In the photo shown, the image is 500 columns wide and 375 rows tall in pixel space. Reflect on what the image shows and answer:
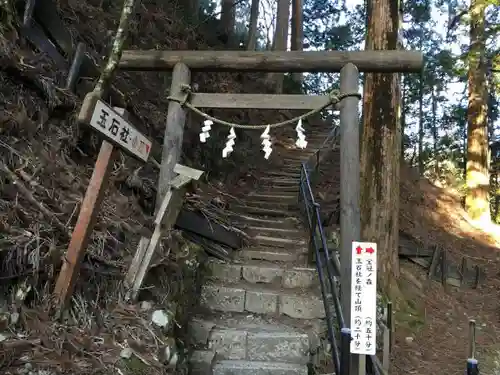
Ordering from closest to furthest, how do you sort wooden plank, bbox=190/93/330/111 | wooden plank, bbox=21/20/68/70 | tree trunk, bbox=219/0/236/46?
wooden plank, bbox=21/20/68/70
wooden plank, bbox=190/93/330/111
tree trunk, bbox=219/0/236/46

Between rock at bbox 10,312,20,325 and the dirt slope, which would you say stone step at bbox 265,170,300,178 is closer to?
the dirt slope

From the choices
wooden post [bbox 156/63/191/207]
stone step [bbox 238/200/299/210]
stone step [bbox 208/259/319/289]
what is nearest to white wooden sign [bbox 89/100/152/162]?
wooden post [bbox 156/63/191/207]

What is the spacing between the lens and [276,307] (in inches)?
185

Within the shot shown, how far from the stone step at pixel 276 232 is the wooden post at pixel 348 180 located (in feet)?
6.67

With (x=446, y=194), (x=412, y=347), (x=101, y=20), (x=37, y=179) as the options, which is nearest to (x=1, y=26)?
(x=37, y=179)

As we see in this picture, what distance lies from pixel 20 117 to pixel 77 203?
978 millimetres

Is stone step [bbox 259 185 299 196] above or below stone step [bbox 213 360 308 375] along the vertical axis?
above

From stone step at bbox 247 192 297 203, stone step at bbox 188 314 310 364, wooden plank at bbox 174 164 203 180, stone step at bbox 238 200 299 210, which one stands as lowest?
stone step at bbox 188 314 310 364

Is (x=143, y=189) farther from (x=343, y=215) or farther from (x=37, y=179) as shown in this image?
(x=343, y=215)

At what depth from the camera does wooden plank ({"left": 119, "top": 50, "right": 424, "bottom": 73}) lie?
15.3 feet

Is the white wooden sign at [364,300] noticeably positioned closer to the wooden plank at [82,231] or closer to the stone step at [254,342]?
the stone step at [254,342]

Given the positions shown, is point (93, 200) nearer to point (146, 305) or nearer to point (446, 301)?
point (146, 305)

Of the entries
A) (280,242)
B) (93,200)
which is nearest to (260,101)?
(280,242)

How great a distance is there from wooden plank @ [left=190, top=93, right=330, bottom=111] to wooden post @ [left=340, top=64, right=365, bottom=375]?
11.5 inches
